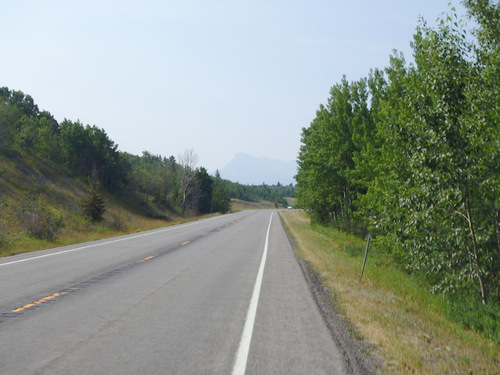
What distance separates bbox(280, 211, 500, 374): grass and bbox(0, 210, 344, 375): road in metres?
0.74

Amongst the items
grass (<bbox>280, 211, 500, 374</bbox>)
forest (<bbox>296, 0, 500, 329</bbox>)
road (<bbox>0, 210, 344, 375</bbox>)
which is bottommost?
road (<bbox>0, 210, 344, 375</bbox>)

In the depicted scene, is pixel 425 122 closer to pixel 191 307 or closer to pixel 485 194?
pixel 485 194

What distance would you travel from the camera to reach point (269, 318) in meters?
7.55

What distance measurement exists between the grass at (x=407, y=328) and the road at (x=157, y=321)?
2.44ft

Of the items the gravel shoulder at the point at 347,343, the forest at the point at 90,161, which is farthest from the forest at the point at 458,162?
the forest at the point at 90,161

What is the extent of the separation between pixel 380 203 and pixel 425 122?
769 centimetres

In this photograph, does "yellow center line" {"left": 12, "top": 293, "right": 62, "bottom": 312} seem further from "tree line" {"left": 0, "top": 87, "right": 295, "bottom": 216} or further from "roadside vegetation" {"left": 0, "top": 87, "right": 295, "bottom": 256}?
A: "tree line" {"left": 0, "top": 87, "right": 295, "bottom": 216}

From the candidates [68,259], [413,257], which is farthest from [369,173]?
[68,259]

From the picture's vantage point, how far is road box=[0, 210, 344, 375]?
202 inches

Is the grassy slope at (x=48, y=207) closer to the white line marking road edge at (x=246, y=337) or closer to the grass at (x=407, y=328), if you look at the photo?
the white line marking road edge at (x=246, y=337)

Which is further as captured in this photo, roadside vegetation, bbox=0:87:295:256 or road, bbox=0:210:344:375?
roadside vegetation, bbox=0:87:295:256

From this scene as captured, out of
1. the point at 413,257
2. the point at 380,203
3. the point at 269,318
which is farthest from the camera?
the point at 380,203

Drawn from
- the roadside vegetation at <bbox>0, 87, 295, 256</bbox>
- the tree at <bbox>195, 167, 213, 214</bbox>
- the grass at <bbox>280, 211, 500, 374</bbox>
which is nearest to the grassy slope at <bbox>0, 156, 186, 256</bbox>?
the roadside vegetation at <bbox>0, 87, 295, 256</bbox>

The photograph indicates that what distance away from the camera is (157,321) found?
274 inches
